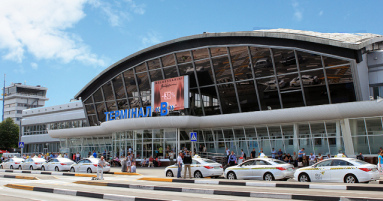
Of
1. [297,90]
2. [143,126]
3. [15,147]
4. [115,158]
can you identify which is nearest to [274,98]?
[297,90]

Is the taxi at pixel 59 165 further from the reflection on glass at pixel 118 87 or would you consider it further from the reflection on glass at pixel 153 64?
the reflection on glass at pixel 153 64

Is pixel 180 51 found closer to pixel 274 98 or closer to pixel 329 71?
pixel 274 98

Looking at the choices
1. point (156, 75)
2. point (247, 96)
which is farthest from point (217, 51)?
point (156, 75)

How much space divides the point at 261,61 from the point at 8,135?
74.8 meters

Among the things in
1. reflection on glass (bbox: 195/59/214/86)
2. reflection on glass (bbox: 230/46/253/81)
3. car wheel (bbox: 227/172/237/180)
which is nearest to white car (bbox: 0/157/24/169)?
reflection on glass (bbox: 195/59/214/86)

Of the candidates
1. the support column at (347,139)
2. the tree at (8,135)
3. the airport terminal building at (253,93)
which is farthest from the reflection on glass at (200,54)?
the tree at (8,135)

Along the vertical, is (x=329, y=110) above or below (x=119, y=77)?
below

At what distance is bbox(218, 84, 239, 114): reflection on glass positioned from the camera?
35084 mm

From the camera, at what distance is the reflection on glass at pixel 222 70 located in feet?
114

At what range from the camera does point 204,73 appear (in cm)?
3628

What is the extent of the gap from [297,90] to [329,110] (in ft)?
13.6

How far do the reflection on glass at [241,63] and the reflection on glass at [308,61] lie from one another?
4.80 meters

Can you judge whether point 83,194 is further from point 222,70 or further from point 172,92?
point 172,92

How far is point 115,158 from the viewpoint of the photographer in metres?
37.7
